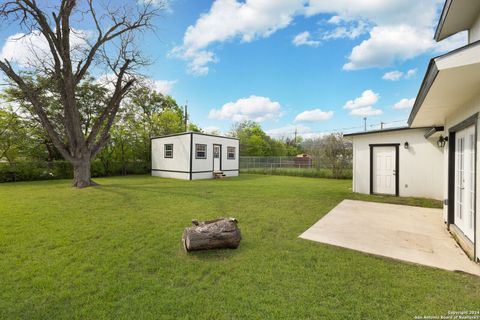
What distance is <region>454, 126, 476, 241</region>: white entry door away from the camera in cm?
313

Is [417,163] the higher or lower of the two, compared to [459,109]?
lower

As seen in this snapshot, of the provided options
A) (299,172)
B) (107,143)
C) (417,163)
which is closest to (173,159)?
(107,143)

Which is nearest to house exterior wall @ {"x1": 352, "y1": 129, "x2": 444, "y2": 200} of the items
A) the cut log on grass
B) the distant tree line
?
the distant tree line

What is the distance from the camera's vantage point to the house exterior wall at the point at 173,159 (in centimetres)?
1256

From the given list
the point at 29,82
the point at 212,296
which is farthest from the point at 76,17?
the point at 212,296

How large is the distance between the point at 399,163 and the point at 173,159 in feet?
37.6

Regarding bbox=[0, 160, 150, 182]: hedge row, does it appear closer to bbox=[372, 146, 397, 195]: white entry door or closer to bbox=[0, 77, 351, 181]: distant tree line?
bbox=[0, 77, 351, 181]: distant tree line

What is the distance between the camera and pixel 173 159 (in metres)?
13.5

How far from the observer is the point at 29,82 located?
12648 millimetres

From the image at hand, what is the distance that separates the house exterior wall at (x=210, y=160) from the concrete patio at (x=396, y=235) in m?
8.80

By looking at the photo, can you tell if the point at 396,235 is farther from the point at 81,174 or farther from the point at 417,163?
the point at 81,174

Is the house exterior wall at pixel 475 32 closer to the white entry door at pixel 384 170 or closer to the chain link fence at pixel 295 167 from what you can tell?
the white entry door at pixel 384 170

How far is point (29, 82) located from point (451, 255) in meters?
19.1

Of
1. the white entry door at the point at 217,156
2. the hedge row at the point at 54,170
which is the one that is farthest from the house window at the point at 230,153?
the hedge row at the point at 54,170
